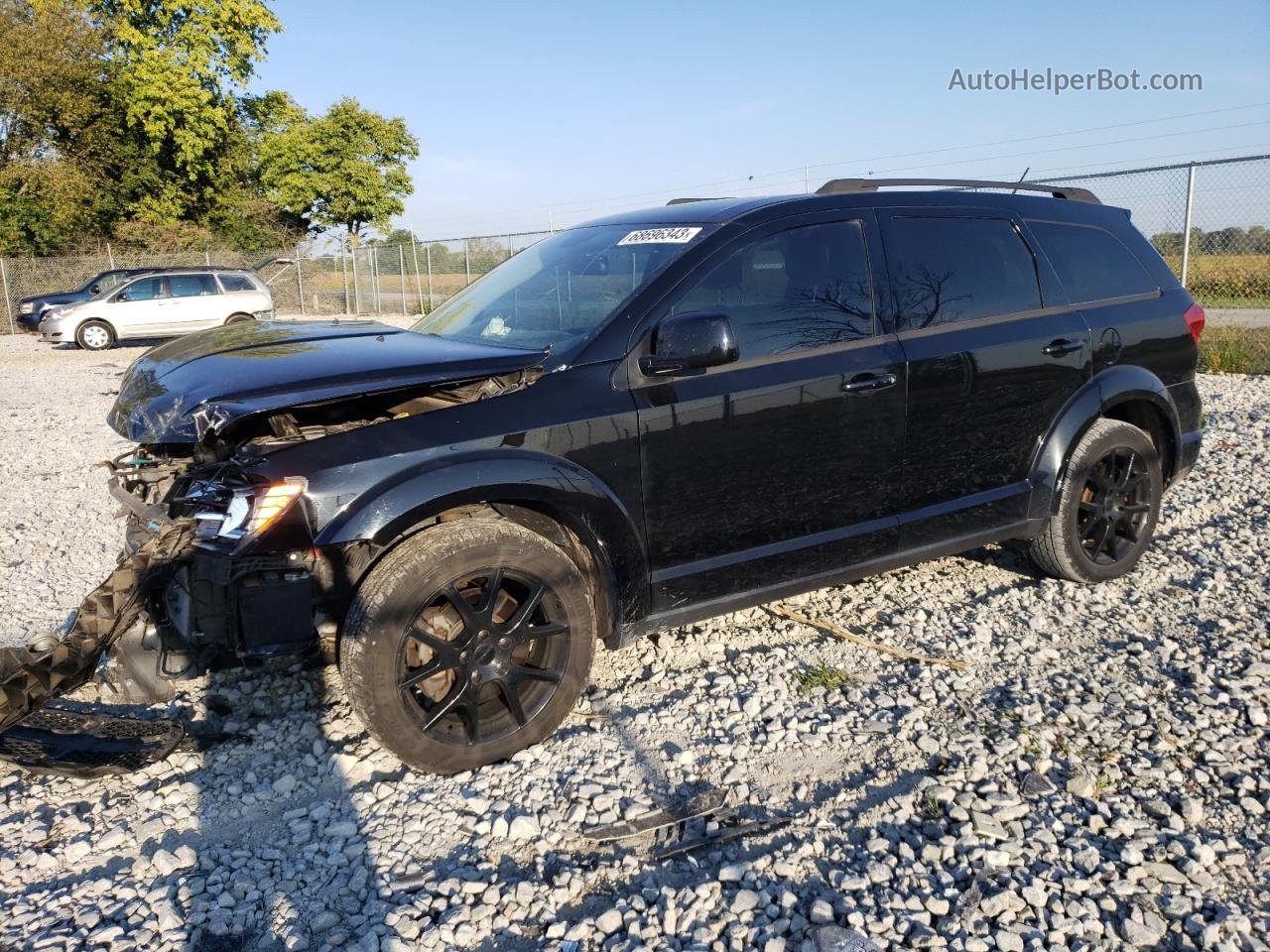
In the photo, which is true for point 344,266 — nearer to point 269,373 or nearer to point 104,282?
point 104,282

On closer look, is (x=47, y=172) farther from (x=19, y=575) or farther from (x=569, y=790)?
(x=569, y=790)

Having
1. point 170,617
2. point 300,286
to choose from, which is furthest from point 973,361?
point 300,286

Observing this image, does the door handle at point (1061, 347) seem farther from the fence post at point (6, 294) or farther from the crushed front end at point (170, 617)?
the fence post at point (6, 294)

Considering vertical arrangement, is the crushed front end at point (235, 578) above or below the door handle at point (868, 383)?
below

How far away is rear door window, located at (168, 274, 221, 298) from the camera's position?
20062 mm

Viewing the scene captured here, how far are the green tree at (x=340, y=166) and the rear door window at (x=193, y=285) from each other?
1486cm

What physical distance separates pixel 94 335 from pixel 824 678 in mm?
21208

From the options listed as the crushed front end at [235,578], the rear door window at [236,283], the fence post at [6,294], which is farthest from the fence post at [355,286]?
the crushed front end at [235,578]

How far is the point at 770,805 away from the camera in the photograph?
9.52 feet

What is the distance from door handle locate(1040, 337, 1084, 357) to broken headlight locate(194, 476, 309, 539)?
10.9 ft

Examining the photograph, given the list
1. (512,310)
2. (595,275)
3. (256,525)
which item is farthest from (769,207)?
(256,525)

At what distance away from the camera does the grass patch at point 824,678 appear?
3.68 m

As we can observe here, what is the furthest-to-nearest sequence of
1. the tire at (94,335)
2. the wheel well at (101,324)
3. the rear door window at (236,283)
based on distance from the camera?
the rear door window at (236,283)
the tire at (94,335)
the wheel well at (101,324)

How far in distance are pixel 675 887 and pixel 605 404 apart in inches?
62.5
